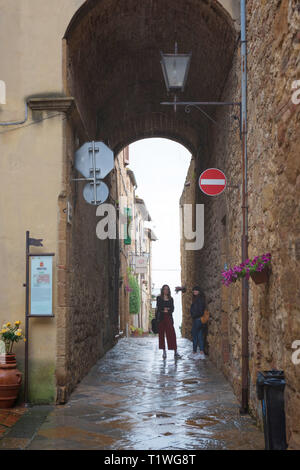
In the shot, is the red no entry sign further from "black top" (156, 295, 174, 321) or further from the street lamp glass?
"black top" (156, 295, 174, 321)

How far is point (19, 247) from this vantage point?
6992 mm

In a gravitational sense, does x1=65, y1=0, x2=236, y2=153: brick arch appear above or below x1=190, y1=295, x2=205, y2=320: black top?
above

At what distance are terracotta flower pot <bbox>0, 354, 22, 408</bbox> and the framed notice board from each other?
2.04ft

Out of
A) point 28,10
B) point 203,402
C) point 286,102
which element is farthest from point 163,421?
point 28,10

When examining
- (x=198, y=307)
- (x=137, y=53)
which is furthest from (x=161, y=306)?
(x=137, y=53)

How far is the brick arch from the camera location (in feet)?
24.9

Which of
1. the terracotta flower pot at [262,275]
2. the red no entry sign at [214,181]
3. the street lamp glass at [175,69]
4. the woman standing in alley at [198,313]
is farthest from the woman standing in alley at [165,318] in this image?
the terracotta flower pot at [262,275]

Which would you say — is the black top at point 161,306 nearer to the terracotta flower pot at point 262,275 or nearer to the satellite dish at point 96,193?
the satellite dish at point 96,193

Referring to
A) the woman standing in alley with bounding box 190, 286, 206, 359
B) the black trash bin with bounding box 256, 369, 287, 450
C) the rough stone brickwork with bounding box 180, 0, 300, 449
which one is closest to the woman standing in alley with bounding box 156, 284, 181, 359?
the woman standing in alley with bounding box 190, 286, 206, 359

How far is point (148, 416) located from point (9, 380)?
66.5 inches

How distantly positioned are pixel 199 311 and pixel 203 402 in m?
4.48

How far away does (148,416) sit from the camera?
19.3 ft

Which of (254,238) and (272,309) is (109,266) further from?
(272,309)

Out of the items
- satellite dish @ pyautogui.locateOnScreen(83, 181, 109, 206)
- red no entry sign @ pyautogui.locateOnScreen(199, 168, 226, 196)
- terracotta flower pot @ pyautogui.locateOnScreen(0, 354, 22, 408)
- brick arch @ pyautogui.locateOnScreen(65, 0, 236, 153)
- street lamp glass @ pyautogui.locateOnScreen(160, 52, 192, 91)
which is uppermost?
brick arch @ pyautogui.locateOnScreen(65, 0, 236, 153)
